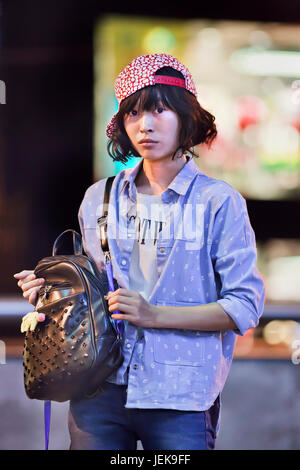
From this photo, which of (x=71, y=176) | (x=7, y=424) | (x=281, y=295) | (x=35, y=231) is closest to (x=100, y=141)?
(x=71, y=176)

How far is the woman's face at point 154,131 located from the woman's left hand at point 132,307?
0.37 meters

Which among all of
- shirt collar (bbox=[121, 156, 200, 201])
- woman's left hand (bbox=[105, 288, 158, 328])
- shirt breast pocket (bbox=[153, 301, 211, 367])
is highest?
shirt collar (bbox=[121, 156, 200, 201])

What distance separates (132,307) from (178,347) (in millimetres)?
169

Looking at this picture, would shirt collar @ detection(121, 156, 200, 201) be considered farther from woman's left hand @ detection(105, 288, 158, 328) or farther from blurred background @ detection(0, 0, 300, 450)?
blurred background @ detection(0, 0, 300, 450)

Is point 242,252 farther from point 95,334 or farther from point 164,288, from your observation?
point 95,334

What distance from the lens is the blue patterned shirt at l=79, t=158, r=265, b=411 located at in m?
1.62

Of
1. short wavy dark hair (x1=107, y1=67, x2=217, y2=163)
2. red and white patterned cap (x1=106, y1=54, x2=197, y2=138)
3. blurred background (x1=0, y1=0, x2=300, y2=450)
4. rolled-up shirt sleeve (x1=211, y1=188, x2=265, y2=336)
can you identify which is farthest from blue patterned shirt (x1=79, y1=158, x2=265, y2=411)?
blurred background (x1=0, y1=0, x2=300, y2=450)

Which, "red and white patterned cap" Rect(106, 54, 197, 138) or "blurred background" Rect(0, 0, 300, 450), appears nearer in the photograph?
"red and white patterned cap" Rect(106, 54, 197, 138)

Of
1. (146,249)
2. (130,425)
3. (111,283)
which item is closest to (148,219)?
(146,249)

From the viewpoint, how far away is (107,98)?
4.70 metres

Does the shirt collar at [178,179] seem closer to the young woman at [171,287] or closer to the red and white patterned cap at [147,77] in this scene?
the young woman at [171,287]

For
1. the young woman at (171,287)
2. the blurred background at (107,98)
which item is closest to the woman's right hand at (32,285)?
the young woman at (171,287)

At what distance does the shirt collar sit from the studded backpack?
8.2 inches

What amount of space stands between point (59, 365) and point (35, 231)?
329 centimetres
